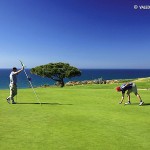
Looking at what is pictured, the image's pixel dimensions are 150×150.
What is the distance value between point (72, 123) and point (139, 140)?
3.94 m

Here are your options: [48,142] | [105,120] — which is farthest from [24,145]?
[105,120]

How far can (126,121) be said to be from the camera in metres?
15.2

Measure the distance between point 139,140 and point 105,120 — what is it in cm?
378

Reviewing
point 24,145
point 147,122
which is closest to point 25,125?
point 24,145

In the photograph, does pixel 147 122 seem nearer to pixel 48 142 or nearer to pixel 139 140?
pixel 139 140

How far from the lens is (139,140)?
38.2ft

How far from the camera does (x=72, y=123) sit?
1465cm

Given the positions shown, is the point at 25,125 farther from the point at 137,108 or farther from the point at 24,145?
the point at 137,108

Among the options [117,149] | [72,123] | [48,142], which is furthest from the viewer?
[72,123]

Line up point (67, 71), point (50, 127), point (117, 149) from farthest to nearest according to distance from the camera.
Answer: point (67, 71), point (50, 127), point (117, 149)

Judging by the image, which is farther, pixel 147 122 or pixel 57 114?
pixel 57 114

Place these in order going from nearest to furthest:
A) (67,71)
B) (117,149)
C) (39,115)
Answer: (117,149) < (39,115) < (67,71)

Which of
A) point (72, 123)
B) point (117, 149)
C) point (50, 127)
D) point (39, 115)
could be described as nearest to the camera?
point (117, 149)

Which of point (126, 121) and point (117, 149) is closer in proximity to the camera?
point (117, 149)
